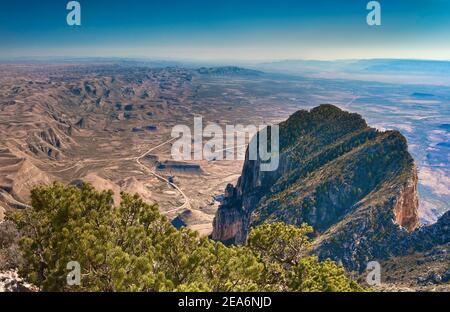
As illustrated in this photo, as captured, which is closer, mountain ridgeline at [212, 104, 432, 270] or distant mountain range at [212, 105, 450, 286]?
distant mountain range at [212, 105, 450, 286]

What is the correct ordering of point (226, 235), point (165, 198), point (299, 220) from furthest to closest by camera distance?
point (165, 198), point (226, 235), point (299, 220)

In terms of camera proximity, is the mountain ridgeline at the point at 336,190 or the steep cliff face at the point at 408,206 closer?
the mountain ridgeline at the point at 336,190

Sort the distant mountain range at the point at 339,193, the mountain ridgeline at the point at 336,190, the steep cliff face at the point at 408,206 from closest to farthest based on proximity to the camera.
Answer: the distant mountain range at the point at 339,193 → the mountain ridgeline at the point at 336,190 → the steep cliff face at the point at 408,206

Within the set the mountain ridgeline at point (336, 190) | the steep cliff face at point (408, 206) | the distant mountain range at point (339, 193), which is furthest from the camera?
the steep cliff face at point (408, 206)

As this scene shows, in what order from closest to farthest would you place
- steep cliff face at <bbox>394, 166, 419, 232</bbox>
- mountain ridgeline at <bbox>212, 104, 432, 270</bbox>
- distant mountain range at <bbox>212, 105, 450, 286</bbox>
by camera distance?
distant mountain range at <bbox>212, 105, 450, 286</bbox> < mountain ridgeline at <bbox>212, 104, 432, 270</bbox> < steep cliff face at <bbox>394, 166, 419, 232</bbox>

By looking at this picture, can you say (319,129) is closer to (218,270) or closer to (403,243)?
(403,243)

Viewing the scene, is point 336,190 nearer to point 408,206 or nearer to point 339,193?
point 339,193

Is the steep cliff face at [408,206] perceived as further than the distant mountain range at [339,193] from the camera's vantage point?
Yes
